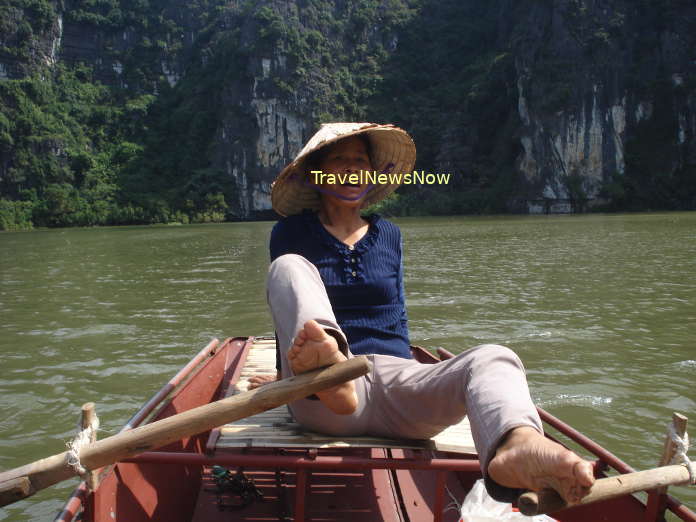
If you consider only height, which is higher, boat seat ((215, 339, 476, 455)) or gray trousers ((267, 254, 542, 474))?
gray trousers ((267, 254, 542, 474))

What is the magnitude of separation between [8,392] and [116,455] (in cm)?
375

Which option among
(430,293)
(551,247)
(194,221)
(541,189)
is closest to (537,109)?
(541,189)

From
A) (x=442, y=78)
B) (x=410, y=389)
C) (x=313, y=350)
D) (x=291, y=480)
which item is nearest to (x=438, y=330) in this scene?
(x=291, y=480)

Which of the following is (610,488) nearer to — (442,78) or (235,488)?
(235,488)

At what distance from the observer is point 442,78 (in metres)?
70.6

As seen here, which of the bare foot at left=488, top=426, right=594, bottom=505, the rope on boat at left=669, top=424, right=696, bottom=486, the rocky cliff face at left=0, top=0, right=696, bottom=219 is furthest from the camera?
the rocky cliff face at left=0, top=0, right=696, bottom=219

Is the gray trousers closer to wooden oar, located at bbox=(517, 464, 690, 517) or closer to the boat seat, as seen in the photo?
the boat seat

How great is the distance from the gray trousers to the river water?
6.46 feet

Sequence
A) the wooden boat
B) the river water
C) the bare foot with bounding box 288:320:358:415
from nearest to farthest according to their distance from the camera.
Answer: the bare foot with bounding box 288:320:358:415, the wooden boat, the river water

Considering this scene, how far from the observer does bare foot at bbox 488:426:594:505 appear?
3.37ft

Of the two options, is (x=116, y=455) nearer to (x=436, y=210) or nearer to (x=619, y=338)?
(x=619, y=338)

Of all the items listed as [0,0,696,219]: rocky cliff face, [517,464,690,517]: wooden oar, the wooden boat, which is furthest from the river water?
[0,0,696,219]: rocky cliff face

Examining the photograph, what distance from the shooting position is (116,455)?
145 centimetres

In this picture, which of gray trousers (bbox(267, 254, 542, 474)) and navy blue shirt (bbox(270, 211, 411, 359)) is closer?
gray trousers (bbox(267, 254, 542, 474))
